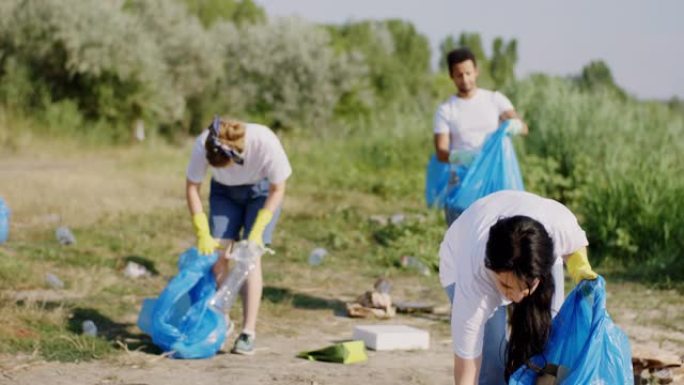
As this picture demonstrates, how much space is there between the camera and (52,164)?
16.1 m

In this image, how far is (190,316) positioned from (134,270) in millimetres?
2166

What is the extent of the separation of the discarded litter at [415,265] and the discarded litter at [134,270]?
192 centimetres

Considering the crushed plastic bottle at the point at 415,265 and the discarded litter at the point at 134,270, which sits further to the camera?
the crushed plastic bottle at the point at 415,265

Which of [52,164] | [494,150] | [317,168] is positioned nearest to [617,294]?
[494,150]

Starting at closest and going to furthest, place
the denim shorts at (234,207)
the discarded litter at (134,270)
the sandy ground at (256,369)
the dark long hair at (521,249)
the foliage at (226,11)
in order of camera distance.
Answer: the dark long hair at (521,249) < the sandy ground at (256,369) < the denim shorts at (234,207) < the discarded litter at (134,270) < the foliage at (226,11)

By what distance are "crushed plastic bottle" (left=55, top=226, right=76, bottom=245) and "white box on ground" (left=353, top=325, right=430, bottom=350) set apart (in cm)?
343

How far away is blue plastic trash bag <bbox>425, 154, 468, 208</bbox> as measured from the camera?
6184mm

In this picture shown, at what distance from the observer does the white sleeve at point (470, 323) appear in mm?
3191

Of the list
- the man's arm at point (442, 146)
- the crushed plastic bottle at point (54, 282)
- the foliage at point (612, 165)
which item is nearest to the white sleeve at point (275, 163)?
the man's arm at point (442, 146)

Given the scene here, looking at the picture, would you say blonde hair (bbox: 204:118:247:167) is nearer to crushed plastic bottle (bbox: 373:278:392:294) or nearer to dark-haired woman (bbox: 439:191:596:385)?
dark-haired woman (bbox: 439:191:596:385)

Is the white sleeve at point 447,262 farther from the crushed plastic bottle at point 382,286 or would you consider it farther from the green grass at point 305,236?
the crushed plastic bottle at point 382,286

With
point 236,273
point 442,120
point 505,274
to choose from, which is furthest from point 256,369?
point 505,274

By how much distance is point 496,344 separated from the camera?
148 inches

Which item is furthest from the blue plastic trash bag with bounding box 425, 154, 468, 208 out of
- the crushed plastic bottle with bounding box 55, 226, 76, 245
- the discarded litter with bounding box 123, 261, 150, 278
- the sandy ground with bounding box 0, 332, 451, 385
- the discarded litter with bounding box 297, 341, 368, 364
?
the crushed plastic bottle with bounding box 55, 226, 76, 245
